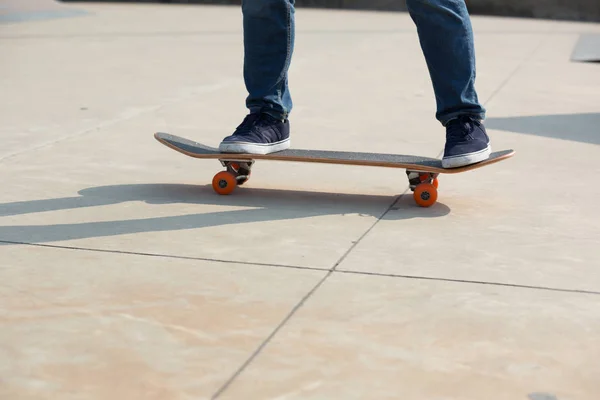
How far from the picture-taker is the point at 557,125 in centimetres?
437

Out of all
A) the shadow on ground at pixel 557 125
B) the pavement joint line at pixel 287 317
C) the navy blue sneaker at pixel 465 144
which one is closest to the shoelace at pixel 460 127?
the navy blue sneaker at pixel 465 144

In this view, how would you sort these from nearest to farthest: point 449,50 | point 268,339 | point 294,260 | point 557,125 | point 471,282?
1. point 268,339
2. point 471,282
3. point 294,260
4. point 449,50
5. point 557,125

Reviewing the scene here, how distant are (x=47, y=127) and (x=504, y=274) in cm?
242

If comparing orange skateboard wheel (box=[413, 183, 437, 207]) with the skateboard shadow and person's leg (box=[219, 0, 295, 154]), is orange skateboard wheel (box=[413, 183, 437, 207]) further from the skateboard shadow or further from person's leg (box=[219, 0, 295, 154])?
person's leg (box=[219, 0, 295, 154])

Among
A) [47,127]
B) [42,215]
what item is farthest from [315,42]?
[42,215]

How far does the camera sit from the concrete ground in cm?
171

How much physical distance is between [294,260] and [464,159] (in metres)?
0.74

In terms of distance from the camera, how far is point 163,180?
3.22 metres

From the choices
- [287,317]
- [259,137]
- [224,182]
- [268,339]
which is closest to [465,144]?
[259,137]

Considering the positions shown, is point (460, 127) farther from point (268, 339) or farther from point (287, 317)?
point (268, 339)

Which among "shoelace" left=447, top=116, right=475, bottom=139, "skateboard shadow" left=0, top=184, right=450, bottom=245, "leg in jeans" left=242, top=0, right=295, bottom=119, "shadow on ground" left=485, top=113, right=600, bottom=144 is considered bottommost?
"shadow on ground" left=485, top=113, right=600, bottom=144

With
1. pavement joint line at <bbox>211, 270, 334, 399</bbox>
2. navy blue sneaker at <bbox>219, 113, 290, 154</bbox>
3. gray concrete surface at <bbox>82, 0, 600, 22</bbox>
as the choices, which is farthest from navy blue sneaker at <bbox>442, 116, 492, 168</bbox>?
gray concrete surface at <bbox>82, 0, 600, 22</bbox>

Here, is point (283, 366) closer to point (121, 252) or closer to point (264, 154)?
point (121, 252)

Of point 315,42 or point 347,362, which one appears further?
point 315,42
